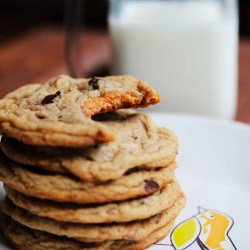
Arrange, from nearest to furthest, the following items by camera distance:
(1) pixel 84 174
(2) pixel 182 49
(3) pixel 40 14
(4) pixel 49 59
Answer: (1) pixel 84 174 < (2) pixel 182 49 < (4) pixel 49 59 < (3) pixel 40 14

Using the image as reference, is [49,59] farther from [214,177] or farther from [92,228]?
[92,228]

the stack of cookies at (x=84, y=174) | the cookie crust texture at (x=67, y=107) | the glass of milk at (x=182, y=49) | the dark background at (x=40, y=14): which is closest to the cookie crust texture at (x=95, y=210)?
the stack of cookies at (x=84, y=174)

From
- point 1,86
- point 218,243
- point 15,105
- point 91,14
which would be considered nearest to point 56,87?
point 15,105

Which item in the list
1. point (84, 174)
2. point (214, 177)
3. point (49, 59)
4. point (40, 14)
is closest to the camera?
point (84, 174)

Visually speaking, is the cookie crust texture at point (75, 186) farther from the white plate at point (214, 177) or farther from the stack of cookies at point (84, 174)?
the white plate at point (214, 177)

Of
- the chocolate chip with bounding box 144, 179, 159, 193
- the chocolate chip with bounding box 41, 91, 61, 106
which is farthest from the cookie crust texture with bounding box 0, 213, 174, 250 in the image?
the chocolate chip with bounding box 41, 91, 61, 106

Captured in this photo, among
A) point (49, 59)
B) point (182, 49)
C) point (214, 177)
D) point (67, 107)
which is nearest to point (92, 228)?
point (67, 107)
